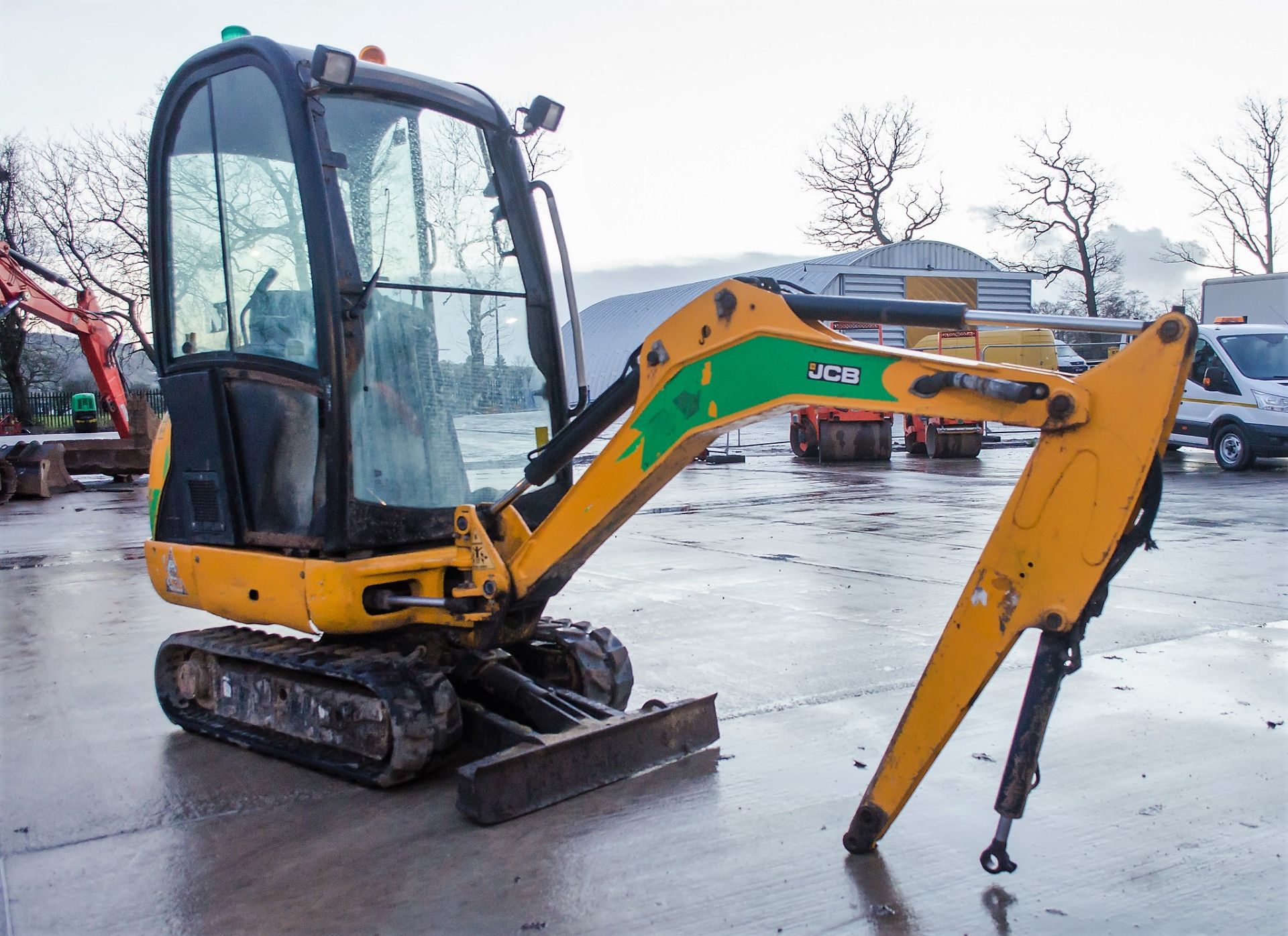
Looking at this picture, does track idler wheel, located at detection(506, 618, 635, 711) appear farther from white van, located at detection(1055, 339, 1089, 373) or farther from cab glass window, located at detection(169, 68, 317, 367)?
white van, located at detection(1055, 339, 1089, 373)

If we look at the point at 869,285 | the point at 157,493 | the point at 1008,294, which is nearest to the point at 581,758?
the point at 157,493

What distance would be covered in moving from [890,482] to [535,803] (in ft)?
45.5

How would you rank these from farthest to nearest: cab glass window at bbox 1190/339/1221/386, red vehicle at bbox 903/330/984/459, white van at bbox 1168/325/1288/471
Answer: red vehicle at bbox 903/330/984/459, cab glass window at bbox 1190/339/1221/386, white van at bbox 1168/325/1288/471

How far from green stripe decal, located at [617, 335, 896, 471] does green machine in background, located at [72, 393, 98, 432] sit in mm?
39471

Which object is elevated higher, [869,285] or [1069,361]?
[869,285]

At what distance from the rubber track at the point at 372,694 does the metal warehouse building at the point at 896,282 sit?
2821 cm

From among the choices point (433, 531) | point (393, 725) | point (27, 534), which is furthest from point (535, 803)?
point (27, 534)

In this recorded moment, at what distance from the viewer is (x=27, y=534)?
45.4 ft

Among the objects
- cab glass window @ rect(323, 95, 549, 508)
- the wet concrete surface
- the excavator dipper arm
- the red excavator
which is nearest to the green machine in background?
the red excavator

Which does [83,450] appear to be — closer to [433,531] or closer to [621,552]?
[621,552]

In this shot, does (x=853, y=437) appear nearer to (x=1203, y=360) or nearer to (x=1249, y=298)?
(x=1203, y=360)

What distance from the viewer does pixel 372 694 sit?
4668 millimetres

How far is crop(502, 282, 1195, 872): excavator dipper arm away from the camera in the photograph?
329 centimetres

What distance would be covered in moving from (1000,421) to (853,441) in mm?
18489
